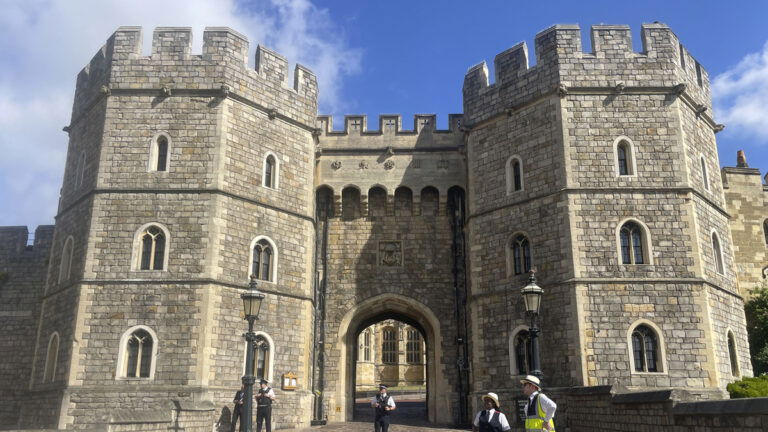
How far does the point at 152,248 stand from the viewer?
59.5 feet

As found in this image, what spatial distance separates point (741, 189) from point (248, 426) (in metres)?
20.0

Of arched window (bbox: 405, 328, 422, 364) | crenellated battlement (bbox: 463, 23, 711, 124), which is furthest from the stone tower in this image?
arched window (bbox: 405, 328, 422, 364)

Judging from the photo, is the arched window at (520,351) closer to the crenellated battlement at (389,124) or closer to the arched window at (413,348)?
the crenellated battlement at (389,124)

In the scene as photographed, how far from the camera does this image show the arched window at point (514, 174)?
1941 centimetres

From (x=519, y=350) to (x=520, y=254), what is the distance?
265 cm

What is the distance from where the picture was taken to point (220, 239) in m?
18.2

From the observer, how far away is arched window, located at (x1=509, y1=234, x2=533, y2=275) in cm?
1869

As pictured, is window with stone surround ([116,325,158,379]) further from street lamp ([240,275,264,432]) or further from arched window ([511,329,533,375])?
arched window ([511,329,533,375])

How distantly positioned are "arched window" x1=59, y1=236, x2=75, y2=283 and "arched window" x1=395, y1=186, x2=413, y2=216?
32.7 feet

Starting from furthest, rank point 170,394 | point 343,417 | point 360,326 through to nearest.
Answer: point 360,326 → point 343,417 → point 170,394

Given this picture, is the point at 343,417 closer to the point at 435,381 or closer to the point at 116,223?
the point at 435,381

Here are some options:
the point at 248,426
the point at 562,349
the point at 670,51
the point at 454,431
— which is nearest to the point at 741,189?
the point at 670,51

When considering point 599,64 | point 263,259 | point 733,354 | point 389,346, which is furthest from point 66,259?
point 389,346

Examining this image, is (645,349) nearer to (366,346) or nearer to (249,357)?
(249,357)
